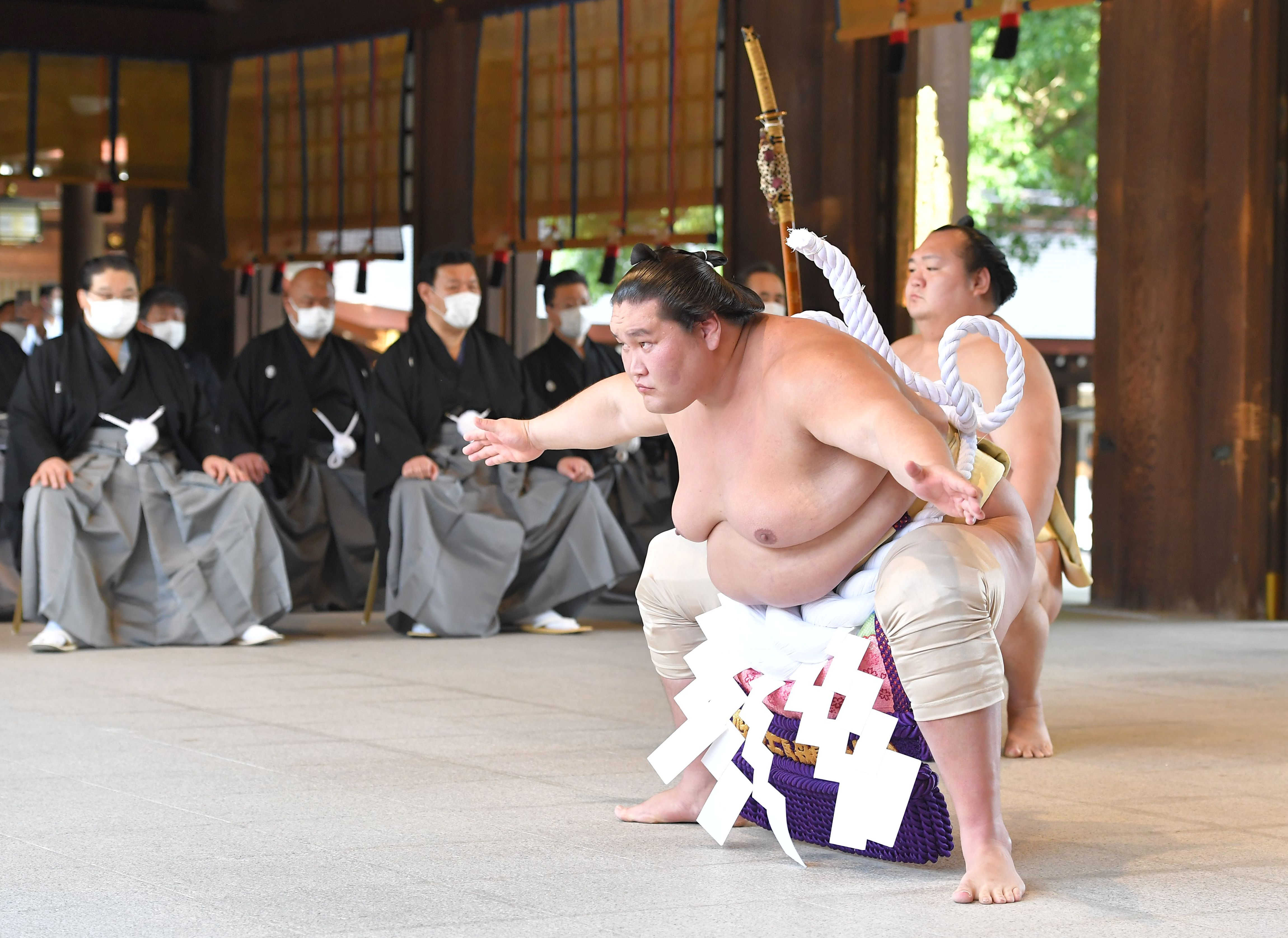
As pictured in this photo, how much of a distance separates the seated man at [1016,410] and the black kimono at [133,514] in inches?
88.7

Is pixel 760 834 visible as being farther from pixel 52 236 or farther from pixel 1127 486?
pixel 52 236

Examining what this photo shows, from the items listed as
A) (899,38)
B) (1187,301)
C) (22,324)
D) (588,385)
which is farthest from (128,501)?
(22,324)

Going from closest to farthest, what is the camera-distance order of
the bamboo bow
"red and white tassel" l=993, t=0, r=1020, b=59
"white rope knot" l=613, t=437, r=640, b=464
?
the bamboo bow, "red and white tassel" l=993, t=0, r=1020, b=59, "white rope knot" l=613, t=437, r=640, b=464

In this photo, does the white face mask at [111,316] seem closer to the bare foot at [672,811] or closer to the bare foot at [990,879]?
the bare foot at [672,811]

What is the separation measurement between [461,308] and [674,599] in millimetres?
2872

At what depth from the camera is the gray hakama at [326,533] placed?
18.1 feet

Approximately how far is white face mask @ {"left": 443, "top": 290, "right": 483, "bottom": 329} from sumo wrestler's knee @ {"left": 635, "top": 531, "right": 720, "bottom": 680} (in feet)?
9.10

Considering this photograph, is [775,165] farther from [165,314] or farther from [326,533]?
[165,314]

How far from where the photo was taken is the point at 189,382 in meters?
4.71

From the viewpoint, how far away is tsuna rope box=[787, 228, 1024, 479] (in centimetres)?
210

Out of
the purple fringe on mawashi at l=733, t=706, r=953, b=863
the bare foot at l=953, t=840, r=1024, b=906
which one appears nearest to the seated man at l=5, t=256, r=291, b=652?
the purple fringe on mawashi at l=733, t=706, r=953, b=863

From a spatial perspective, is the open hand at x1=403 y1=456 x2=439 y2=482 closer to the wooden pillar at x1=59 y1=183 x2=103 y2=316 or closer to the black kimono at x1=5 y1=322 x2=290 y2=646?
the black kimono at x1=5 y1=322 x2=290 y2=646

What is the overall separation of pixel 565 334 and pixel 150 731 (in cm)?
270

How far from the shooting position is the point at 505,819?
2332 mm
